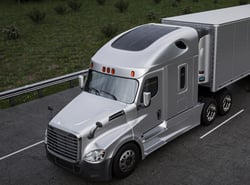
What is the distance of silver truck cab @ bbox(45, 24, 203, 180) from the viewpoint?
25.9ft

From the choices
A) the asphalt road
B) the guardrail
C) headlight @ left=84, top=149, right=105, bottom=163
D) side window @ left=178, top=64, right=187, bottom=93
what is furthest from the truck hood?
the guardrail

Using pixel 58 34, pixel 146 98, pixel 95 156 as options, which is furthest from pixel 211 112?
pixel 58 34

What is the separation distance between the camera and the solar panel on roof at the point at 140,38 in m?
9.12

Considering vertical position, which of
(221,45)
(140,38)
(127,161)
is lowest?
(127,161)

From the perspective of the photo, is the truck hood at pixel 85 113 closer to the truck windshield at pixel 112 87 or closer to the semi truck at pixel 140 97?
the semi truck at pixel 140 97

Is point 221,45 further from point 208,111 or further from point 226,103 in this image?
point 226,103

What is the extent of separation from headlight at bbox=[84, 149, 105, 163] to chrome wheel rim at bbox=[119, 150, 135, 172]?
0.58 m

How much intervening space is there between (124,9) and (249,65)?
60.2ft

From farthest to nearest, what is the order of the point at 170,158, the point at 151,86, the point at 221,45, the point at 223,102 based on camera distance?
the point at 223,102, the point at 221,45, the point at 170,158, the point at 151,86

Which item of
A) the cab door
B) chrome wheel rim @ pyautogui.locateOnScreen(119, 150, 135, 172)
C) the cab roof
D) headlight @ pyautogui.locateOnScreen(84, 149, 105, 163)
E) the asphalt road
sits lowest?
the asphalt road

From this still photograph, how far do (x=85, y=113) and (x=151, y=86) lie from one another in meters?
1.70

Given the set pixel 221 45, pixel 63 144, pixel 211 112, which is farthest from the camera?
pixel 211 112

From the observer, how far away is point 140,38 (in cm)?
943

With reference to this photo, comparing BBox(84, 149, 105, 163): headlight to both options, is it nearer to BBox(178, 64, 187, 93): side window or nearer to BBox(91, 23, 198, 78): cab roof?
BBox(91, 23, 198, 78): cab roof
